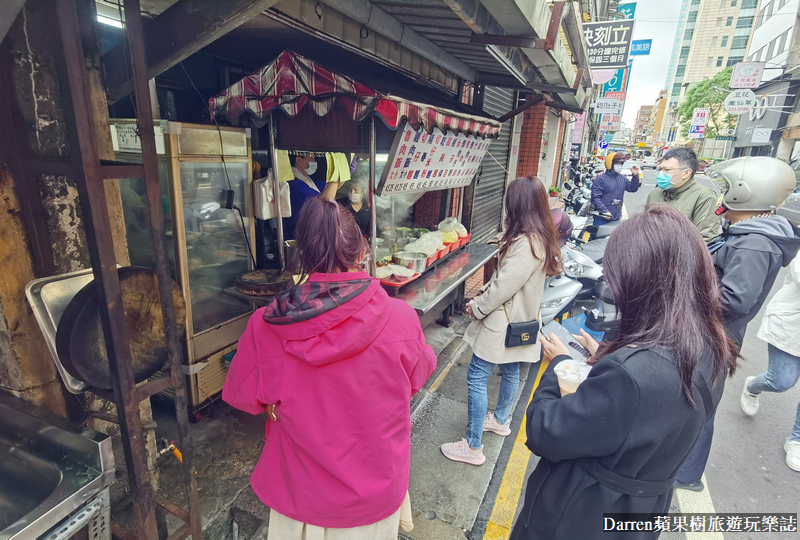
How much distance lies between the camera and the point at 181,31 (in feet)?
5.55

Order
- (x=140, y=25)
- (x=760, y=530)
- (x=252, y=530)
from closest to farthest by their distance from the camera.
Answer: (x=140, y=25)
(x=252, y=530)
(x=760, y=530)

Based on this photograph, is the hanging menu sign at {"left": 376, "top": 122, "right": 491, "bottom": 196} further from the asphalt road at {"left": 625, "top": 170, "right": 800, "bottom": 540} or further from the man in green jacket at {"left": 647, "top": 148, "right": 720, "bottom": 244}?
the asphalt road at {"left": 625, "top": 170, "right": 800, "bottom": 540}

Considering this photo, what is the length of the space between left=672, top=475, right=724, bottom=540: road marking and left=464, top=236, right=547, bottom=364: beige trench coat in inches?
57.3

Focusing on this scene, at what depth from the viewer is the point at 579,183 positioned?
1552 cm

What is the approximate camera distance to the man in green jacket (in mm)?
3770

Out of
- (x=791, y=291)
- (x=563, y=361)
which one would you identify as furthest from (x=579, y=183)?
(x=563, y=361)

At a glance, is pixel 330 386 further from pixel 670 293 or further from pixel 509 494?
pixel 509 494

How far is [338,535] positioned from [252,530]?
1.24 meters

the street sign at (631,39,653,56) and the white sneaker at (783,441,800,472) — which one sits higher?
the street sign at (631,39,653,56)

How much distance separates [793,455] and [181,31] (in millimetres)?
5077

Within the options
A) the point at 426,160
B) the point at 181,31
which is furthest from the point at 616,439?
the point at 426,160

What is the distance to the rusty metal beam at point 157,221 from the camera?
1.49 meters

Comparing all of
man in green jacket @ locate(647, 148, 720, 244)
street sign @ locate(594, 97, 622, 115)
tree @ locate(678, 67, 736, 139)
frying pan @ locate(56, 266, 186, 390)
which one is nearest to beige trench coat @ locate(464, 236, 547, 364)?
frying pan @ locate(56, 266, 186, 390)

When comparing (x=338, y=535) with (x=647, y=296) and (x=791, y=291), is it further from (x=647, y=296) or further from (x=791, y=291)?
(x=791, y=291)
